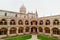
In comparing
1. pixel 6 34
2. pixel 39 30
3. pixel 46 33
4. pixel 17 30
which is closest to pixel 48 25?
pixel 46 33

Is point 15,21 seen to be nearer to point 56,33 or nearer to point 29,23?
Result: point 29,23

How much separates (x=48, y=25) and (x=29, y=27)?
8861mm

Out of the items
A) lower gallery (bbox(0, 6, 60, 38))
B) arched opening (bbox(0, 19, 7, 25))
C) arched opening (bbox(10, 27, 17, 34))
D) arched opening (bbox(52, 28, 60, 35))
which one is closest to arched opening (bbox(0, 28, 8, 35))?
lower gallery (bbox(0, 6, 60, 38))

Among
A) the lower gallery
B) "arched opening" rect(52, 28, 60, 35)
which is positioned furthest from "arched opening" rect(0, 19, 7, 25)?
"arched opening" rect(52, 28, 60, 35)

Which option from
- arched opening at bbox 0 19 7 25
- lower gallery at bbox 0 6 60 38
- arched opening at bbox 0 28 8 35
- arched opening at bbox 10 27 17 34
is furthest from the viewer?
arched opening at bbox 10 27 17 34

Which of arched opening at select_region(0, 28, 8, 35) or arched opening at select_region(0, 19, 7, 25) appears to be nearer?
arched opening at select_region(0, 28, 8, 35)

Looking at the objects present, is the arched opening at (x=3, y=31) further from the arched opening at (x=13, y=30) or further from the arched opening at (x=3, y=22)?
the arched opening at (x=13, y=30)

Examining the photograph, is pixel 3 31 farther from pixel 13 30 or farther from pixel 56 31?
pixel 56 31

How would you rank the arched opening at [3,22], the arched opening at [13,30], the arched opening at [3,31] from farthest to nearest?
the arched opening at [13,30] < the arched opening at [3,22] < the arched opening at [3,31]

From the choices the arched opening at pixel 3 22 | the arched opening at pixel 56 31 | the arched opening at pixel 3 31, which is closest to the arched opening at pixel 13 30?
the arched opening at pixel 3 31

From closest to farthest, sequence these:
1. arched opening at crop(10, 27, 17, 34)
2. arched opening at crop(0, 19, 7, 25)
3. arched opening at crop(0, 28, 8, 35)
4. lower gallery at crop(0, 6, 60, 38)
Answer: arched opening at crop(0, 28, 8, 35), arched opening at crop(0, 19, 7, 25), lower gallery at crop(0, 6, 60, 38), arched opening at crop(10, 27, 17, 34)

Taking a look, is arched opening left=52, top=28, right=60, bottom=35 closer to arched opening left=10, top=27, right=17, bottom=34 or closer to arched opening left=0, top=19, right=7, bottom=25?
arched opening left=10, top=27, right=17, bottom=34

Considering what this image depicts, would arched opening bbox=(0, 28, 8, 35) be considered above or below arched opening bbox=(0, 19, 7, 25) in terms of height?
below

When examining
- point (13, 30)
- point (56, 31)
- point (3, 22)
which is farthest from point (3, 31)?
point (56, 31)
